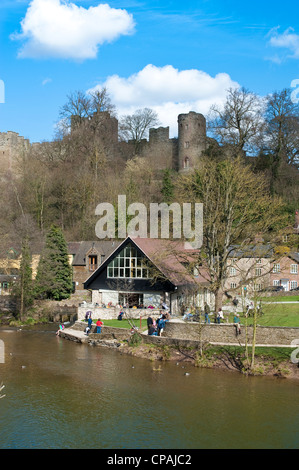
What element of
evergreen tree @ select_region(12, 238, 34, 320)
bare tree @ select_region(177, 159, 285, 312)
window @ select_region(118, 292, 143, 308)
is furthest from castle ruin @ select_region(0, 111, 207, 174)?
bare tree @ select_region(177, 159, 285, 312)

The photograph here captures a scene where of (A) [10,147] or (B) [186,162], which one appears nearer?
(B) [186,162]

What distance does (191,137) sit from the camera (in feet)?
222

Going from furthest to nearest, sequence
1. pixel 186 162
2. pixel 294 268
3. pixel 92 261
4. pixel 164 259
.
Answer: pixel 186 162 < pixel 92 261 < pixel 294 268 < pixel 164 259

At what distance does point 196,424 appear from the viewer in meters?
17.0

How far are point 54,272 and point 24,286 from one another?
379cm

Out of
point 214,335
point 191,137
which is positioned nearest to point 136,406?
point 214,335

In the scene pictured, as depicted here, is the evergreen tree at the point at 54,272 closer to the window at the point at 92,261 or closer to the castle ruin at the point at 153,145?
the window at the point at 92,261

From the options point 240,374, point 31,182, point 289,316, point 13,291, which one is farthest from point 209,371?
point 31,182

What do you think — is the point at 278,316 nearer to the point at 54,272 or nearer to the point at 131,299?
the point at 131,299

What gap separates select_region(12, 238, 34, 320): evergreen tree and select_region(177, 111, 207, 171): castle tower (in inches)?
1321

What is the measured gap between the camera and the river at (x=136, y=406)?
15734 mm

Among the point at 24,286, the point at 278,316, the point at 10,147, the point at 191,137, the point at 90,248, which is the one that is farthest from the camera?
the point at 10,147
